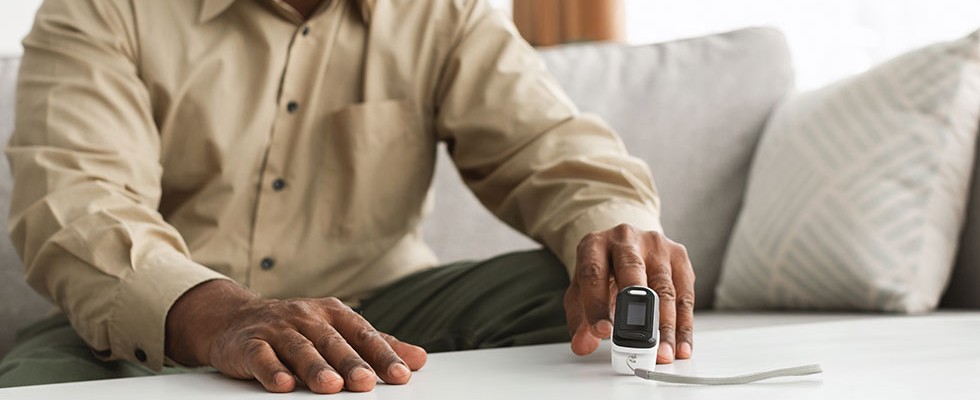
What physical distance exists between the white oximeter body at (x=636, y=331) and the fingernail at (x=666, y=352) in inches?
1.4

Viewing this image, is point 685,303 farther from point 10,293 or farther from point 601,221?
point 10,293

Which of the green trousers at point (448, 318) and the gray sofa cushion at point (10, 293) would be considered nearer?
the green trousers at point (448, 318)

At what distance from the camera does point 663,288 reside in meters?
0.94

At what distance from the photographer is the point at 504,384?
2.69 ft

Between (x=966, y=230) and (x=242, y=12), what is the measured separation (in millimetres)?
1051

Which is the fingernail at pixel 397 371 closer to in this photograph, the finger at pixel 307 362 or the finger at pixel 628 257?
the finger at pixel 307 362

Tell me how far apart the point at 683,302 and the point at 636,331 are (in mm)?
145

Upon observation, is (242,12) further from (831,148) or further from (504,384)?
(831,148)

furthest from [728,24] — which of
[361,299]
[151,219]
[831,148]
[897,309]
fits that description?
[151,219]

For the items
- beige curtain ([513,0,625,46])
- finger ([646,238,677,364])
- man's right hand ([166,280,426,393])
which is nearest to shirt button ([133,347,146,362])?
man's right hand ([166,280,426,393])

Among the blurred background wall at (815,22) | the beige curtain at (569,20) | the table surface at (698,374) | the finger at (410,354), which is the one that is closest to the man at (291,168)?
the table surface at (698,374)

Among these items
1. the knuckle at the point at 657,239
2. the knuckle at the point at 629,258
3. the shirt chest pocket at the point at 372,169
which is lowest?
the shirt chest pocket at the point at 372,169

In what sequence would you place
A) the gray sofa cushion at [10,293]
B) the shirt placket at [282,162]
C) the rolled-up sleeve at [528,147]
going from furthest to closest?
the gray sofa cushion at [10,293], the shirt placket at [282,162], the rolled-up sleeve at [528,147]

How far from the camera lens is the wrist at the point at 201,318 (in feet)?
3.03
